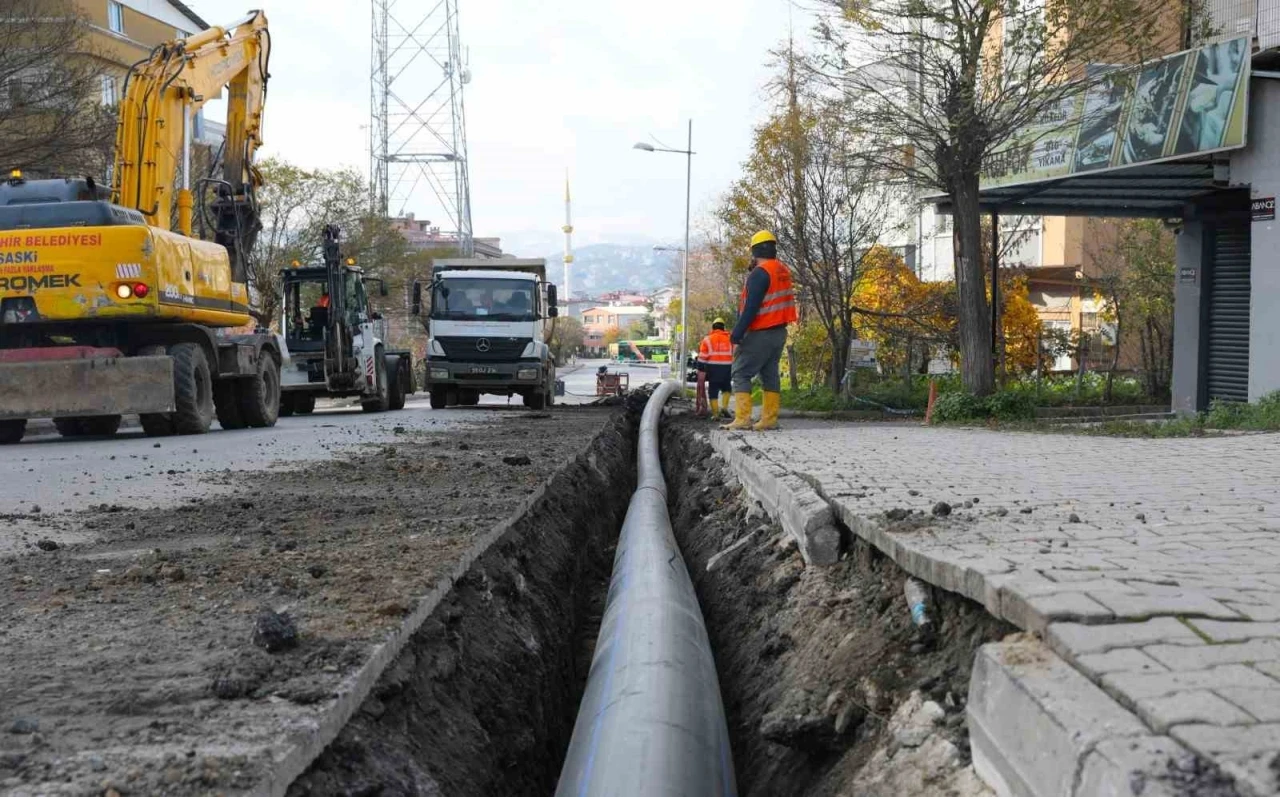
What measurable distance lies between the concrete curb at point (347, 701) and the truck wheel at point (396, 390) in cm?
1839

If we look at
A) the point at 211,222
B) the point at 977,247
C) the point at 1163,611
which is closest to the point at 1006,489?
the point at 1163,611

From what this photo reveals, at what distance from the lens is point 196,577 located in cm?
445

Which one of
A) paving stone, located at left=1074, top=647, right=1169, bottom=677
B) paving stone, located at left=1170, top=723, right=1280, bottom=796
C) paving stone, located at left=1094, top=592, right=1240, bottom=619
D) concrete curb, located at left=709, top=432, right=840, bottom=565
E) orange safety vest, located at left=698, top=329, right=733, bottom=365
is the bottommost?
concrete curb, located at left=709, top=432, right=840, bottom=565

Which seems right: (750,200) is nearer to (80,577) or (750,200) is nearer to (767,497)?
(767,497)

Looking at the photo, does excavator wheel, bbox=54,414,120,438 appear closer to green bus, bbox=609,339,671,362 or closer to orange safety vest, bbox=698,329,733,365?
orange safety vest, bbox=698,329,733,365

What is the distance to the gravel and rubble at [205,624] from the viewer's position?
256cm

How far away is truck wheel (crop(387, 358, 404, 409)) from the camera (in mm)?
23000

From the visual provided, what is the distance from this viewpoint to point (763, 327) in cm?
1072

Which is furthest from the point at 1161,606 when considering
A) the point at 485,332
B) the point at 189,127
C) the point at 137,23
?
the point at 137,23

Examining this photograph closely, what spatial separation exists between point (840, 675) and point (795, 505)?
1694mm

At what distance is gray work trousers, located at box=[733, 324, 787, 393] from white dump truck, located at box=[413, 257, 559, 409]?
427 inches

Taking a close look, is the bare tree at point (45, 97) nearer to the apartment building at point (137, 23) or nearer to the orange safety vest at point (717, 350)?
the orange safety vest at point (717, 350)

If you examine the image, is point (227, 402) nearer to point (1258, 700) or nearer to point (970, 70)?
point (970, 70)

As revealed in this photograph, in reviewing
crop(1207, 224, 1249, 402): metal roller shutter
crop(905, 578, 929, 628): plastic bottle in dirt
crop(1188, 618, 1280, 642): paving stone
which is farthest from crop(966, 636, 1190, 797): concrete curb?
crop(1207, 224, 1249, 402): metal roller shutter
